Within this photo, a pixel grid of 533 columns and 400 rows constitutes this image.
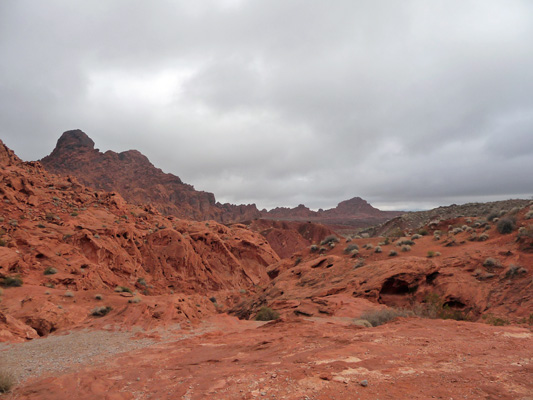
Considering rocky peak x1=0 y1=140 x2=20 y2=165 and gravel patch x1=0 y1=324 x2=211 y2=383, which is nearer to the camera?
gravel patch x1=0 y1=324 x2=211 y2=383

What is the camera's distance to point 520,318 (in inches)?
352

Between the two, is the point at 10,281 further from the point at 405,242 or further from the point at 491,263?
the point at 491,263

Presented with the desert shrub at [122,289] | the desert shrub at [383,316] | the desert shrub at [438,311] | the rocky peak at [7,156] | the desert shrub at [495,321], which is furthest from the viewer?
the rocky peak at [7,156]

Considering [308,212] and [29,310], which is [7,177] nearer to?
[29,310]

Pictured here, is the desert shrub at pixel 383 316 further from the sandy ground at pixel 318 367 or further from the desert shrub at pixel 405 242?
the desert shrub at pixel 405 242

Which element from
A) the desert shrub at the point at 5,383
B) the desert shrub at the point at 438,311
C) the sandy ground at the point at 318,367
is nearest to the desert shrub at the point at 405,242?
the desert shrub at the point at 438,311

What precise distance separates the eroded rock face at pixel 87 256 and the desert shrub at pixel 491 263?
13603mm

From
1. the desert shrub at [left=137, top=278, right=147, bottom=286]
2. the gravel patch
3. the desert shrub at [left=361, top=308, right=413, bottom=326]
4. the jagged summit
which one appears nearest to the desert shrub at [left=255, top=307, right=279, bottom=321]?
the gravel patch

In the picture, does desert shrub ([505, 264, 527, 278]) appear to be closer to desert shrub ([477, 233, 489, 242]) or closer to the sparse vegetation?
desert shrub ([477, 233, 489, 242])

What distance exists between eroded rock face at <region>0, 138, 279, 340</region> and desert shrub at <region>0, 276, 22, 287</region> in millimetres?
263

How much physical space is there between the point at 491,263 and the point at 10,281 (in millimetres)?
22934

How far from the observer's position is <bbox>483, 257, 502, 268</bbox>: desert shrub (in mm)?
12299

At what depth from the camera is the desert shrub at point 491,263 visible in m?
12.3

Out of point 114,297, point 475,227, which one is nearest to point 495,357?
point 114,297
